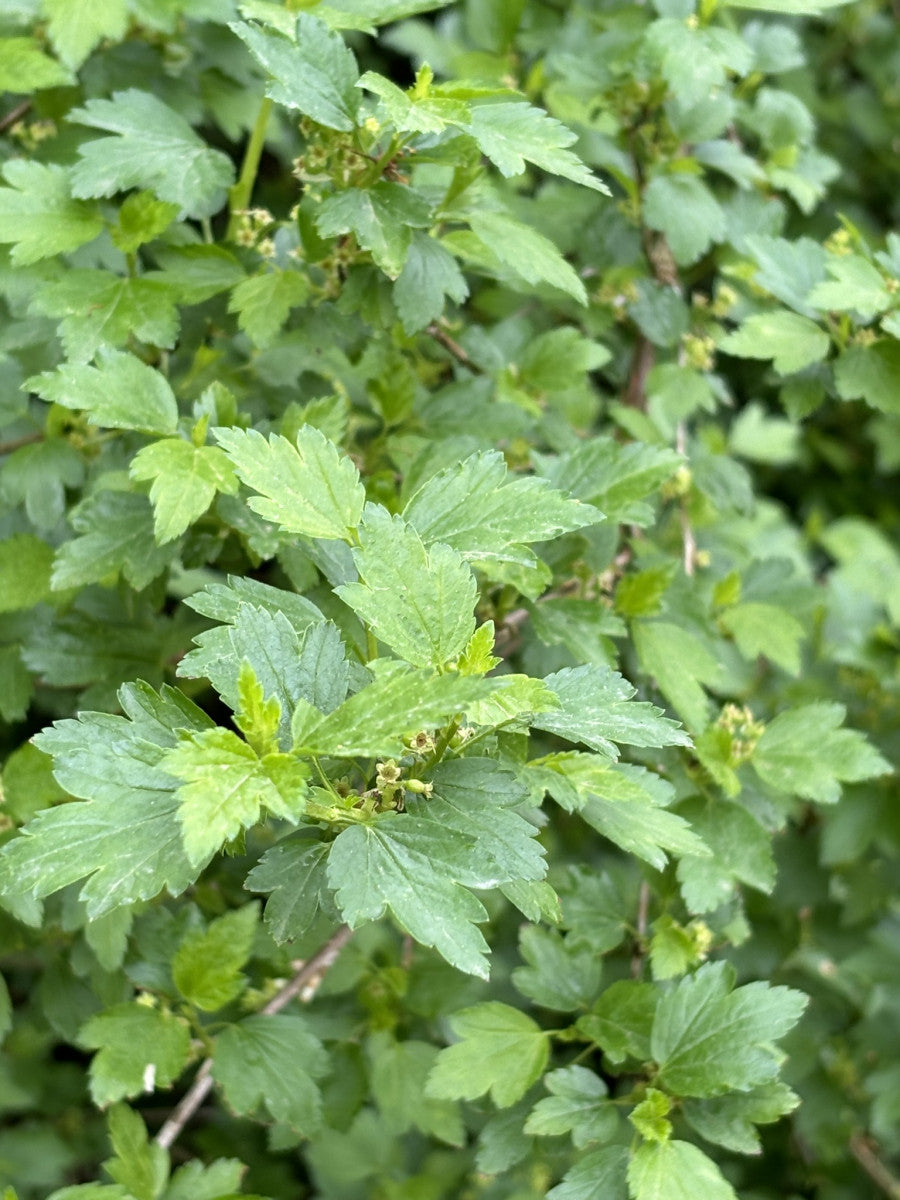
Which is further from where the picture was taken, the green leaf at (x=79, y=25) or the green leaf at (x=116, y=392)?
the green leaf at (x=79, y=25)

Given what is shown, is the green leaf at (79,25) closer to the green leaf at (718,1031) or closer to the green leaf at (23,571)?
the green leaf at (23,571)

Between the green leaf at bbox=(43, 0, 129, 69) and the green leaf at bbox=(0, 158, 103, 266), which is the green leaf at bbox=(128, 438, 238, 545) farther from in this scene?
the green leaf at bbox=(43, 0, 129, 69)

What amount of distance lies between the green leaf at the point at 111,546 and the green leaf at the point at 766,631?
3.16 feet

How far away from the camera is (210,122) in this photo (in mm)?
2336

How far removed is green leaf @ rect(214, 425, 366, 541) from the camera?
4.02ft

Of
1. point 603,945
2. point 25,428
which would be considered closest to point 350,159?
point 25,428

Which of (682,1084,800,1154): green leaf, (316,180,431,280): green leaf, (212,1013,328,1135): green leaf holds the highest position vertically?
(316,180,431,280): green leaf

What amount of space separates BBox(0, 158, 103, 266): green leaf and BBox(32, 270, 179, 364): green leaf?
0.15 feet

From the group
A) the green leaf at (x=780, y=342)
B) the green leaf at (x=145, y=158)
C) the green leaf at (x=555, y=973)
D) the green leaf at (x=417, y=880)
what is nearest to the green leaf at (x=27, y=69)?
the green leaf at (x=145, y=158)

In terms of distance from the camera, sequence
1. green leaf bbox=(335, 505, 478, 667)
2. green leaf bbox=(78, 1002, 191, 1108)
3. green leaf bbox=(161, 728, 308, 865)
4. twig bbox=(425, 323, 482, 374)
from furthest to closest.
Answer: twig bbox=(425, 323, 482, 374) → green leaf bbox=(78, 1002, 191, 1108) → green leaf bbox=(335, 505, 478, 667) → green leaf bbox=(161, 728, 308, 865)

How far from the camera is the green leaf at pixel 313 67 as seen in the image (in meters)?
1.39

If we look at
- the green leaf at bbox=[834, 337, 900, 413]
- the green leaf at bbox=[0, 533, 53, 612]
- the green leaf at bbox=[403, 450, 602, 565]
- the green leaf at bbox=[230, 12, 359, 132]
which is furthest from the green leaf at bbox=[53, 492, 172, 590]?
the green leaf at bbox=[834, 337, 900, 413]

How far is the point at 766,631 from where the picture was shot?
6.42ft

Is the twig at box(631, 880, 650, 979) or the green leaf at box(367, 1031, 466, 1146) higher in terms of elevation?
the twig at box(631, 880, 650, 979)
